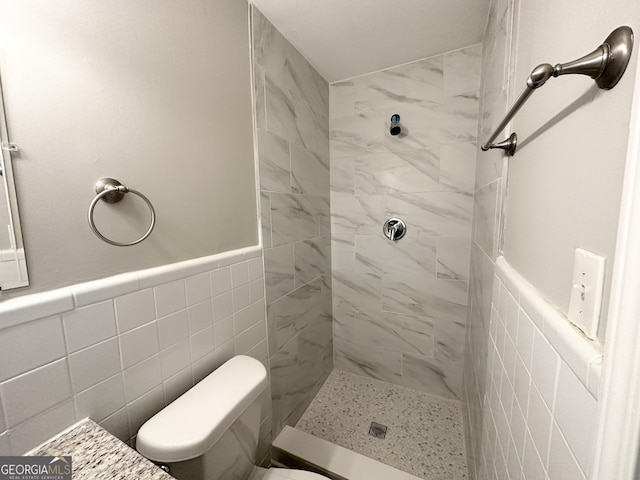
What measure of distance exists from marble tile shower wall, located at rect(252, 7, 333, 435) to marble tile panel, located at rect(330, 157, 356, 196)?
6 cm

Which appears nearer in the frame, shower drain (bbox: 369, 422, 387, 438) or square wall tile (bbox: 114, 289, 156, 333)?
square wall tile (bbox: 114, 289, 156, 333)

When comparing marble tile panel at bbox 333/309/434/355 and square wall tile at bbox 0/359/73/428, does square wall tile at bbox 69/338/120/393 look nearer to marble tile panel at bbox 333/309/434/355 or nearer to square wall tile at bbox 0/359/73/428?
square wall tile at bbox 0/359/73/428

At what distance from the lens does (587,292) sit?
0.36 meters

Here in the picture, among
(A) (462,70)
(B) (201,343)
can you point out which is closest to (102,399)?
(B) (201,343)

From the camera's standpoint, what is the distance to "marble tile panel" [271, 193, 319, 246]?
132 centimetres

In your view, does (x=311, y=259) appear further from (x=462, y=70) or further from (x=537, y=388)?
(x=462, y=70)

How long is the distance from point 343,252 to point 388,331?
25.9 inches

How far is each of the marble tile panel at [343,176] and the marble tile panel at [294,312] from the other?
0.67 m

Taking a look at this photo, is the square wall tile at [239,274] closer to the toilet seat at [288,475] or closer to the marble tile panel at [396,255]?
the toilet seat at [288,475]

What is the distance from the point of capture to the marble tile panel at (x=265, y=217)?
4.02 ft

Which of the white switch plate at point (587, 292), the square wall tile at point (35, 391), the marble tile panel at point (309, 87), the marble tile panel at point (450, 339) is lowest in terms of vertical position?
the marble tile panel at point (450, 339)

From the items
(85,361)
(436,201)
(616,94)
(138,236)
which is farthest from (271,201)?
(616,94)

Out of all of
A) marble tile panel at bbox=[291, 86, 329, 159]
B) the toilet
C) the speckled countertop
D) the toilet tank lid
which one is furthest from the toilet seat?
marble tile panel at bbox=[291, 86, 329, 159]

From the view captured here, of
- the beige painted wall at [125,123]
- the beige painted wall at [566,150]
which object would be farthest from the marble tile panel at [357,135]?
the beige painted wall at [566,150]
